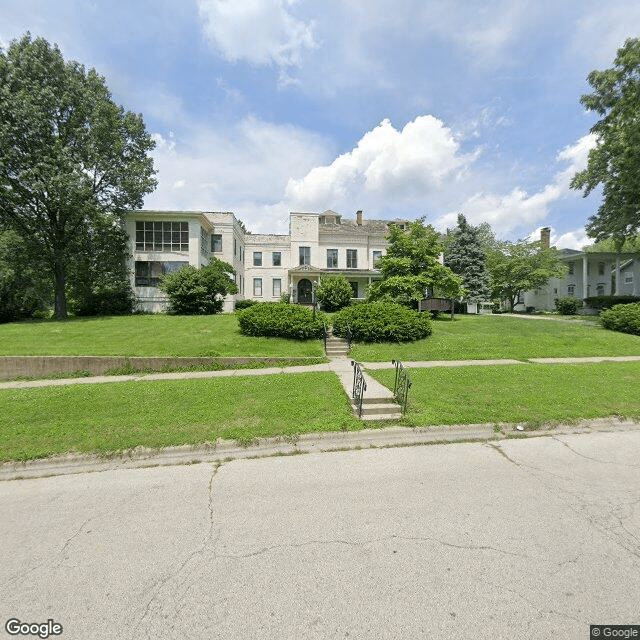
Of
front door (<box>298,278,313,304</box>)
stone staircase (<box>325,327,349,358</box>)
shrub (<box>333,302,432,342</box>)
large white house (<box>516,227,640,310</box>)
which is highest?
large white house (<box>516,227,640,310</box>)

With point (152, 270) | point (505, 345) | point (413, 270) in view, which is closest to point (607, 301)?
point (413, 270)

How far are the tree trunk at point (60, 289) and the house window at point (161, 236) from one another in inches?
207

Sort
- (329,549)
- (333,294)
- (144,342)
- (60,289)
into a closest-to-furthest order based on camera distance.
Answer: (329,549) < (144,342) < (60,289) < (333,294)

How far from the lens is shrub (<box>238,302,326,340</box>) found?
13812mm

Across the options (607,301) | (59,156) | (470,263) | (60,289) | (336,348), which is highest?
(59,156)

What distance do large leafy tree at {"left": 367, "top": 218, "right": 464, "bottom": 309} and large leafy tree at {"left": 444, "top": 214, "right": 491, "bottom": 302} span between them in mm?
13330

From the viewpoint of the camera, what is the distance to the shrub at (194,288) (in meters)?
23.0

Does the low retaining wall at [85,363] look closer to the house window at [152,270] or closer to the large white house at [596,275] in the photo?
the house window at [152,270]

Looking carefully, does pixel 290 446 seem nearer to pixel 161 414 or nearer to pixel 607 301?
pixel 161 414

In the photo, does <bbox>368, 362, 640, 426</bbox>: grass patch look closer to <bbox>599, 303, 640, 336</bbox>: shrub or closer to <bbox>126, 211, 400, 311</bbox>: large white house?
<bbox>599, 303, 640, 336</bbox>: shrub

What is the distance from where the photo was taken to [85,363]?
10820mm

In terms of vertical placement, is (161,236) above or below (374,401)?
above

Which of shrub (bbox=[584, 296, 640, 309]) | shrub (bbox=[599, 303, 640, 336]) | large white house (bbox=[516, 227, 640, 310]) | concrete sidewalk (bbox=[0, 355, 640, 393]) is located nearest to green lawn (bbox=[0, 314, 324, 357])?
concrete sidewalk (bbox=[0, 355, 640, 393])

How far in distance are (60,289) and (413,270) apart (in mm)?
24064
